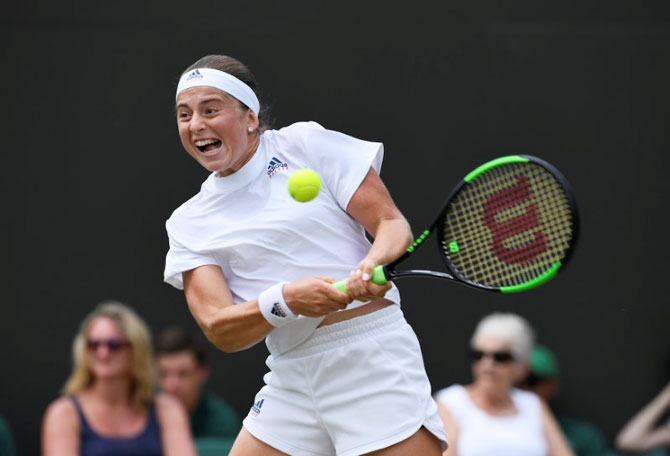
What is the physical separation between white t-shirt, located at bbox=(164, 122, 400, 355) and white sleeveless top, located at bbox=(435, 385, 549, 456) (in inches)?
76.7

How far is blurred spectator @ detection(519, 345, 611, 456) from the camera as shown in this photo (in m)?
5.69

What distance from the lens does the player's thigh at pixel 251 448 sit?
326 cm

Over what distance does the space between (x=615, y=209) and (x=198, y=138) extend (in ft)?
11.1

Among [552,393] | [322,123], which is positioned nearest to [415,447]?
[552,393]

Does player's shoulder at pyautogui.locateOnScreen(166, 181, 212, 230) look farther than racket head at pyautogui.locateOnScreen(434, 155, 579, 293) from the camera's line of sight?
Yes

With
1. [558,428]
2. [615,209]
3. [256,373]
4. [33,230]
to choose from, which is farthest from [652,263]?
[33,230]

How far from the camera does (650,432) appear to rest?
5.73 metres

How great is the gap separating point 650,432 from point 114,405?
2.46 meters

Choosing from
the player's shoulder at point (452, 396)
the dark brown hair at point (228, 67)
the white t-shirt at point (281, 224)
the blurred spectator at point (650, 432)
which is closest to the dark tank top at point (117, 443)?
the player's shoulder at point (452, 396)

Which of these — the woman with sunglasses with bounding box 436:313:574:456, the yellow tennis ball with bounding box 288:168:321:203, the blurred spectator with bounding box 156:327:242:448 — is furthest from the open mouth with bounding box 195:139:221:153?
the blurred spectator with bounding box 156:327:242:448

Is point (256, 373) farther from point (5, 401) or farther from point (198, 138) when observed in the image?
point (198, 138)

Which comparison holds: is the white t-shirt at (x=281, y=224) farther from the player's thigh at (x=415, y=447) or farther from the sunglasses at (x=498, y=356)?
the sunglasses at (x=498, y=356)

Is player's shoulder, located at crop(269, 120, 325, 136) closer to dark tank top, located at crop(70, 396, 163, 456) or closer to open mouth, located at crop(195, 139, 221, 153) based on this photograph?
open mouth, located at crop(195, 139, 221, 153)

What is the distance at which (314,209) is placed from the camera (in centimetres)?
320
